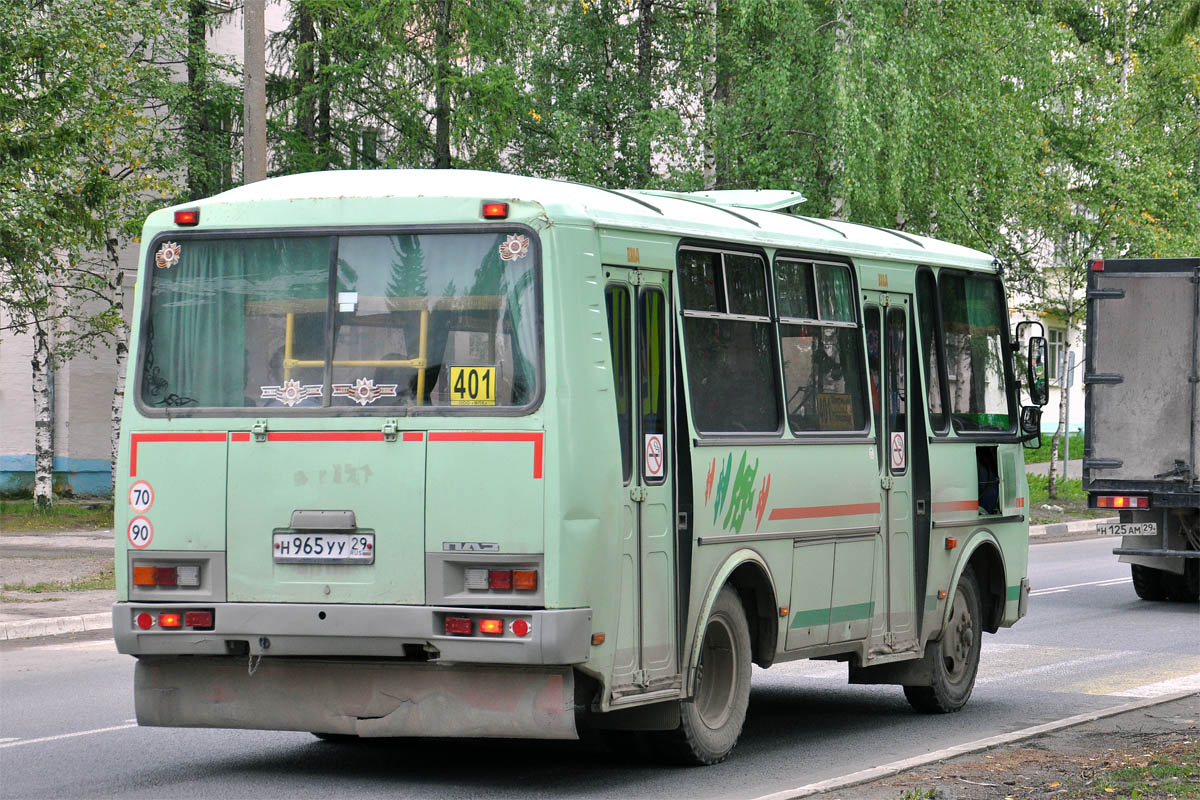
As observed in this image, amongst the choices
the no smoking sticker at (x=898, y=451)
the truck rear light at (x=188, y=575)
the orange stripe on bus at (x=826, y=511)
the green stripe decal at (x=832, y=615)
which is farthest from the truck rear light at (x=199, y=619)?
the no smoking sticker at (x=898, y=451)

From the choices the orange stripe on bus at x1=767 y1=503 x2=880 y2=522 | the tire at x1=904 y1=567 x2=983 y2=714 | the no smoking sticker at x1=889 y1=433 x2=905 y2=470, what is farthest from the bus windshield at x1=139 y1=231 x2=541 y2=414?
the tire at x1=904 y1=567 x2=983 y2=714

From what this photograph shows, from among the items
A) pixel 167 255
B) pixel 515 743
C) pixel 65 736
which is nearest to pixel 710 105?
pixel 515 743

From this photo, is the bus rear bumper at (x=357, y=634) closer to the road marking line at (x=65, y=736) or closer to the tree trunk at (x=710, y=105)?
the road marking line at (x=65, y=736)

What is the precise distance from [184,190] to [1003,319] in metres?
22.3

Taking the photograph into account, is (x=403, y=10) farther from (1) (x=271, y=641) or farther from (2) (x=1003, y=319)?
(1) (x=271, y=641)

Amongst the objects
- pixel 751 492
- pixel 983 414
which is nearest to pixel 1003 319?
pixel 983 414

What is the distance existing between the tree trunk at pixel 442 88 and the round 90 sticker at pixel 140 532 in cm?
2337

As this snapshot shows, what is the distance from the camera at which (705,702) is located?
31.4 ft

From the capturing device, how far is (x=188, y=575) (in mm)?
8609

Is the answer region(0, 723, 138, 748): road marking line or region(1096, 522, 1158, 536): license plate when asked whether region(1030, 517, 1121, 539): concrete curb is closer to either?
region(1096, 522, 1158, 536): license plate

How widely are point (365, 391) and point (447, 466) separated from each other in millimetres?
567

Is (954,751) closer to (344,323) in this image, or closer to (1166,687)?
(344,323)

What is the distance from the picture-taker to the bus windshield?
8.37 meters

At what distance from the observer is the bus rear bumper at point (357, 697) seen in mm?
8156
